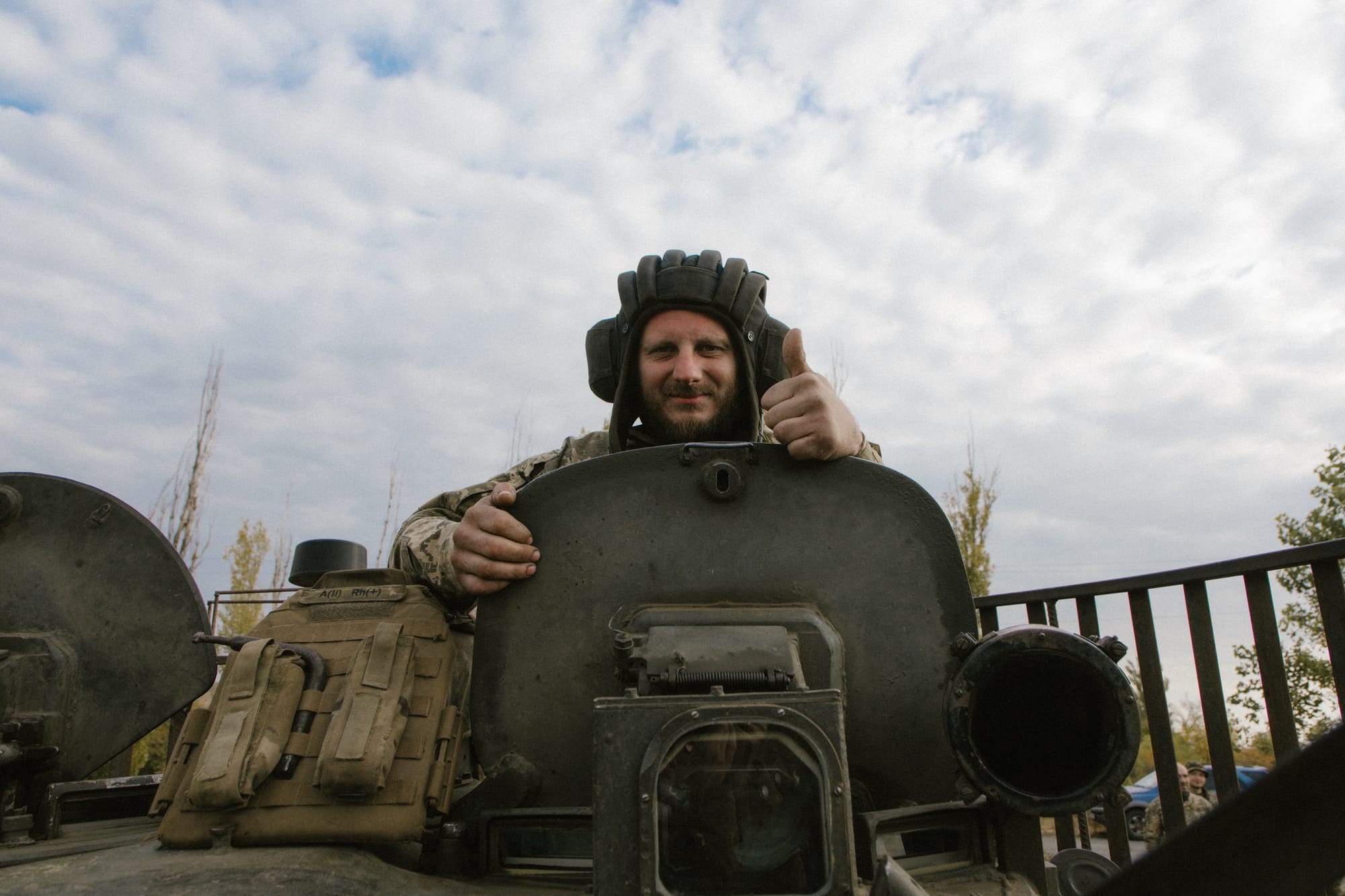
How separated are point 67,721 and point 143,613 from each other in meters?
0.36

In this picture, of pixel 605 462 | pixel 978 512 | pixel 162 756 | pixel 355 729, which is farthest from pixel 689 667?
pixel 978 512

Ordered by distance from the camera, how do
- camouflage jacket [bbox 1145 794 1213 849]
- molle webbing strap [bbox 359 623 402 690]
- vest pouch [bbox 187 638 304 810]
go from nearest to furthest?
vest pouch [bbox 187 638 304 810] < molle webbing strap [bbox 359 623 402 690] < camouflage jacket [bbox 1145 794 1213 849]

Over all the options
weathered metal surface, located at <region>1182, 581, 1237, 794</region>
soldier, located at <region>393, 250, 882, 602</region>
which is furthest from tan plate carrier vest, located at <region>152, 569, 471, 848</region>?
weathered metal surface, located at <region>1182, 581, 1237, 794</region>

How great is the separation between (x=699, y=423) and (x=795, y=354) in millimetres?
902

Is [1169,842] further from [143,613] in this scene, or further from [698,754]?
[143,613]

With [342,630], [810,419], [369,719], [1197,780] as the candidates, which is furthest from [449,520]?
[1197,780]

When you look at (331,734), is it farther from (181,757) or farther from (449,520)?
→ (449,520)

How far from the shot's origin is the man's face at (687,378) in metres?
3.35

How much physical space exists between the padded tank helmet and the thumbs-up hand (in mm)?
978

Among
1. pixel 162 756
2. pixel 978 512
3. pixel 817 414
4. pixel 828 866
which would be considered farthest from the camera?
pixel 978 512

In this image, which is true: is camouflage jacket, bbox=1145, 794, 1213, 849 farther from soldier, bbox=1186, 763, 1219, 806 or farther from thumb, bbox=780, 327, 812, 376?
thumb, bbox=780, 327, 812, 376

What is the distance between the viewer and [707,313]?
138 inches

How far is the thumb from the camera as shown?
245cm

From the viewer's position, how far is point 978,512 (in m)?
16.2
